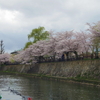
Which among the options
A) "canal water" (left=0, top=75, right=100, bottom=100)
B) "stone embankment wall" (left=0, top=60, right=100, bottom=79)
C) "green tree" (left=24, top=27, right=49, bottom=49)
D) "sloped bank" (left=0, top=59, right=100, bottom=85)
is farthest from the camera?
"green tree" (left=24, top=27, right=49, bottom=49)

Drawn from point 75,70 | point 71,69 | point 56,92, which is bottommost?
point 56,92

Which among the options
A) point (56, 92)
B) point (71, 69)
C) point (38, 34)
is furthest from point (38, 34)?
point (56, 92)

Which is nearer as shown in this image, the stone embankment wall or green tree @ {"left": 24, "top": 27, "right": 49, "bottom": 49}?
the stone embankment wall

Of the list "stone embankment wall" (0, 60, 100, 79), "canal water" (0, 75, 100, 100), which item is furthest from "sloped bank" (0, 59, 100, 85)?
"canal water" (0, 75, 100, 100)

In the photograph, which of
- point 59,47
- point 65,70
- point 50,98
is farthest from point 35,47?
point 50,98

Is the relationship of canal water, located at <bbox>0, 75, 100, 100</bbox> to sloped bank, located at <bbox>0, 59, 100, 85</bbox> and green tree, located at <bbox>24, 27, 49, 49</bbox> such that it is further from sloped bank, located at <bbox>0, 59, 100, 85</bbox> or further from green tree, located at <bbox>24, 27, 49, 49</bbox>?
green tree, located at <bbox>24, 27, 49, 49</bbox>

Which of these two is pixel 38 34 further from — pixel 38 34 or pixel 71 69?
Result: pixel 71 69

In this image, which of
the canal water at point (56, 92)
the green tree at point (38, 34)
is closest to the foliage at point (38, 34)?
the green tree at point (38, 34)

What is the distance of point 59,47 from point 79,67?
1025 centimetres

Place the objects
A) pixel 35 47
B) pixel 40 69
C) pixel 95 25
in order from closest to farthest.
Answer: pixel 95 25 < pixel 40 69 < pixel 35 47

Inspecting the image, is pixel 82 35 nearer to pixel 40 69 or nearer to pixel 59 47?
pixel 59 47

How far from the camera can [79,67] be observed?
37500mm

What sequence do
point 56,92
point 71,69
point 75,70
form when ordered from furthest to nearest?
point 71,69 → point 75,70 → point 56,92

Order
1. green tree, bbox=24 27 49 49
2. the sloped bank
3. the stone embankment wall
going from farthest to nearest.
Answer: green tree, bbox=24 27 49 49 < the stone embankment wall < the sloped bank
